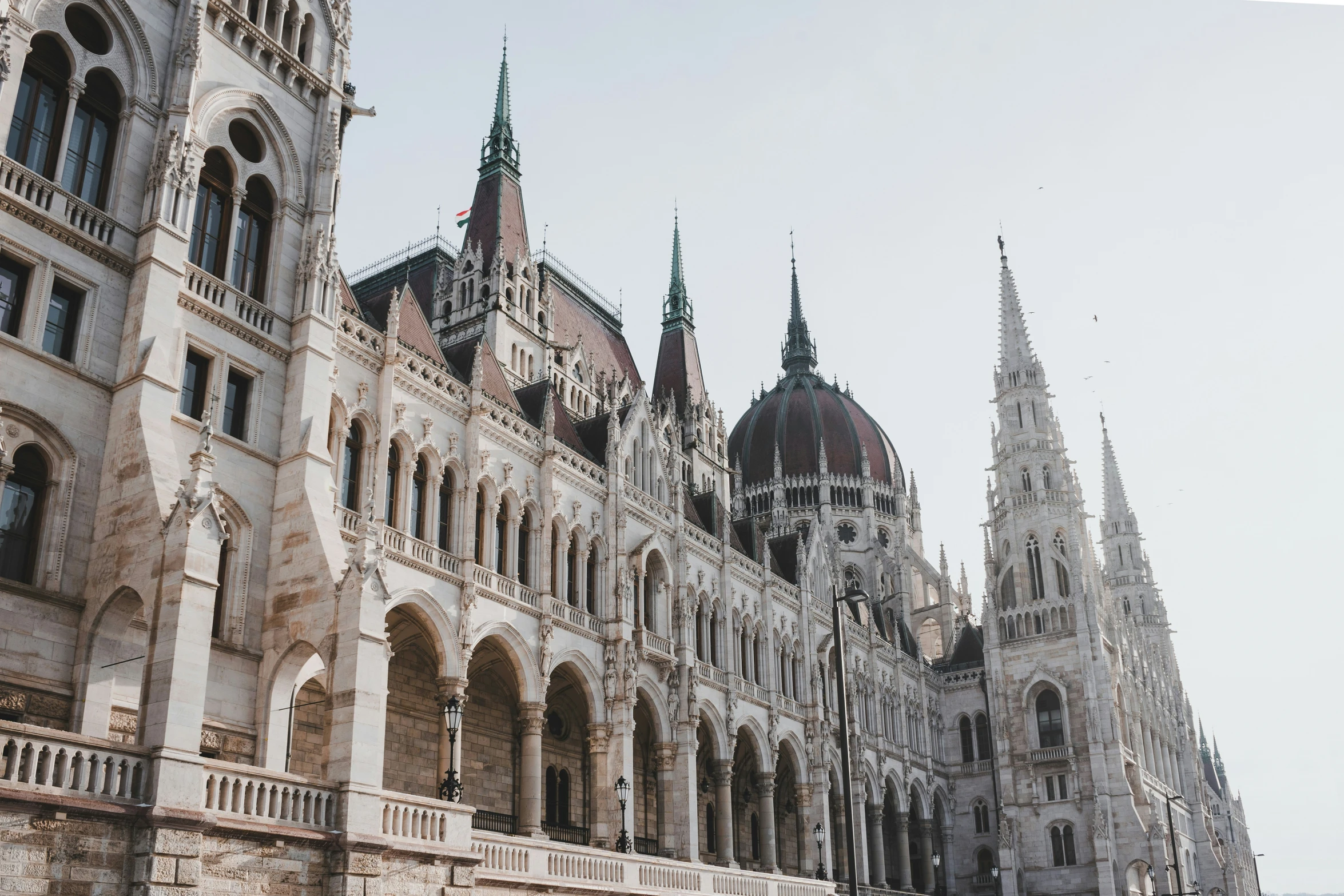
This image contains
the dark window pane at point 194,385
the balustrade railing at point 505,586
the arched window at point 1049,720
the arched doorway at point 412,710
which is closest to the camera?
the dark window pane at point 194,385

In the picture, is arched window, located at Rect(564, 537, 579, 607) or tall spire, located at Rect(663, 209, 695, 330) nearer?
Result: arched window, located at Rect(564, 537, 579, 607)

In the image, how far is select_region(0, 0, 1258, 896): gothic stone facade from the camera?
1831 centimetres

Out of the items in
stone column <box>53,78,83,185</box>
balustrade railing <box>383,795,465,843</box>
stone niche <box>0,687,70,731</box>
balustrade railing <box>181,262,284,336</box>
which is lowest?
balustrade railing <box>383,795,465,843</box>

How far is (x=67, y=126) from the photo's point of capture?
2083 centimetres

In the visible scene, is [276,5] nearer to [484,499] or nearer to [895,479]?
[484,499]

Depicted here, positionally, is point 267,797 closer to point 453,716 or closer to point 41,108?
point 453,716

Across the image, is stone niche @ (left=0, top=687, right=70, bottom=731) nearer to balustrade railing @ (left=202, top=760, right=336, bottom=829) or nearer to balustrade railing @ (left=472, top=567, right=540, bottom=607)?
balustrade railing @ (left=202, top=760, right=336, bottom=829)

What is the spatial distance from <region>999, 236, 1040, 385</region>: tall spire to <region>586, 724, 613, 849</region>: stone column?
47.3 metres

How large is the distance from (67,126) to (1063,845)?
2283 inches

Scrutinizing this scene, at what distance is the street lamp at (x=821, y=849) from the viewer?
44494mm

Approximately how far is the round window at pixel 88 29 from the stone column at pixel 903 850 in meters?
48.2

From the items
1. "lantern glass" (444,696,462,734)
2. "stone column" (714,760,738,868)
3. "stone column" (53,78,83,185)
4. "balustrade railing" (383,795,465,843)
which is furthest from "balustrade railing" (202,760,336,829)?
"stone column" (714,760,738,868)

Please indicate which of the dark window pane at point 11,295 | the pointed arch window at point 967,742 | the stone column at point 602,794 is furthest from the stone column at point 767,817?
the dark window pane at point 11,295

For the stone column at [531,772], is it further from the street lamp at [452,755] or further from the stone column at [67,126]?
the stone column at [67,126]
